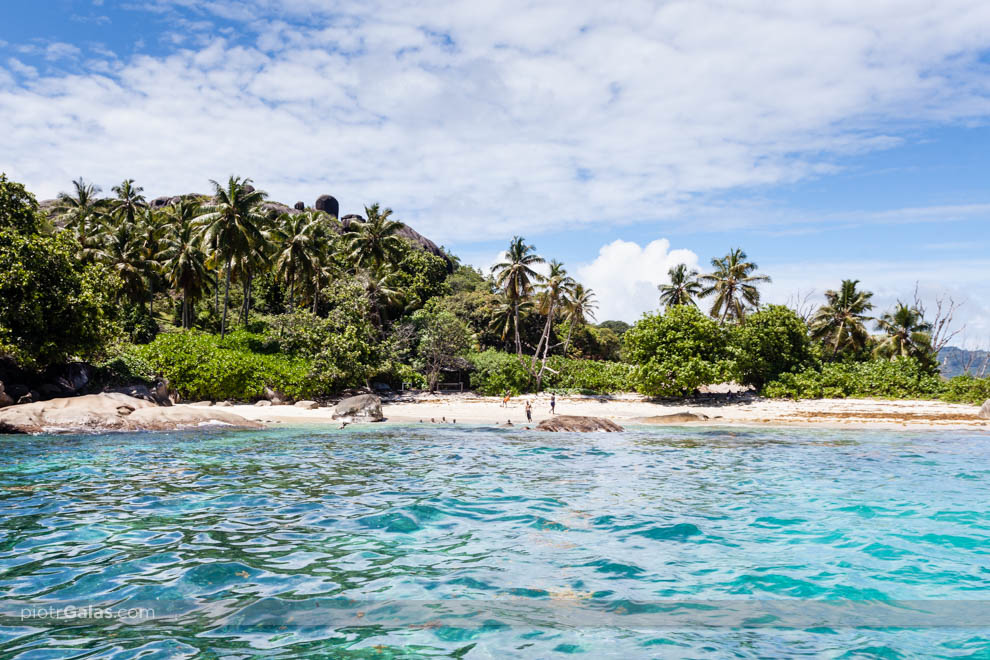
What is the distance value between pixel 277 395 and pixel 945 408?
37150mm

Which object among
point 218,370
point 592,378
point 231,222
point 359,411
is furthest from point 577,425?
point 231,222

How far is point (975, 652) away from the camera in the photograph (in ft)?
15.2

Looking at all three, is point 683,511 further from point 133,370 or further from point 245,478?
point 133,370

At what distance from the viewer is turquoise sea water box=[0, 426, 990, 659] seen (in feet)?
15.6

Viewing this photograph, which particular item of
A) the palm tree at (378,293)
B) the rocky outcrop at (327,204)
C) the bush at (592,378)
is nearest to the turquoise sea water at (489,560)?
the bush at (592,378)

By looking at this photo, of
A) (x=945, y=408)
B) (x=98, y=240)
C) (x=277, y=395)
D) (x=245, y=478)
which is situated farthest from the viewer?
(x=98, y=240)

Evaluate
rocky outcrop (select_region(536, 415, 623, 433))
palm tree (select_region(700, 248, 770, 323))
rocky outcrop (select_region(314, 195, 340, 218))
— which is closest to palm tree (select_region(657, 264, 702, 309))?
palm tree (select_region(700, 248, 770, 323))

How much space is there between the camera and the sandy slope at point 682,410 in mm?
28188

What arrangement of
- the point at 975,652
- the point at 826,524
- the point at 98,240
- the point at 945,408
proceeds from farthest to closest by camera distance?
the point at 98,240 → the point at 945,408 → the point at 826,524 → the point at 975,652

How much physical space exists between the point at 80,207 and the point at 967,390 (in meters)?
66.3

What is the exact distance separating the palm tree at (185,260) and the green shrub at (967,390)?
159 ft

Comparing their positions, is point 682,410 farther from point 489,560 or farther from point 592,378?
point 489,560

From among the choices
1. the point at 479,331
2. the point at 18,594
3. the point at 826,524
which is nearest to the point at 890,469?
the point at 826,524

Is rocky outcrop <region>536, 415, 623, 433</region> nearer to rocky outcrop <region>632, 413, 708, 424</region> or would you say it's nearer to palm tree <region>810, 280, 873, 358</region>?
rocky outcrop <region>632, 413, 708, 424</region>
